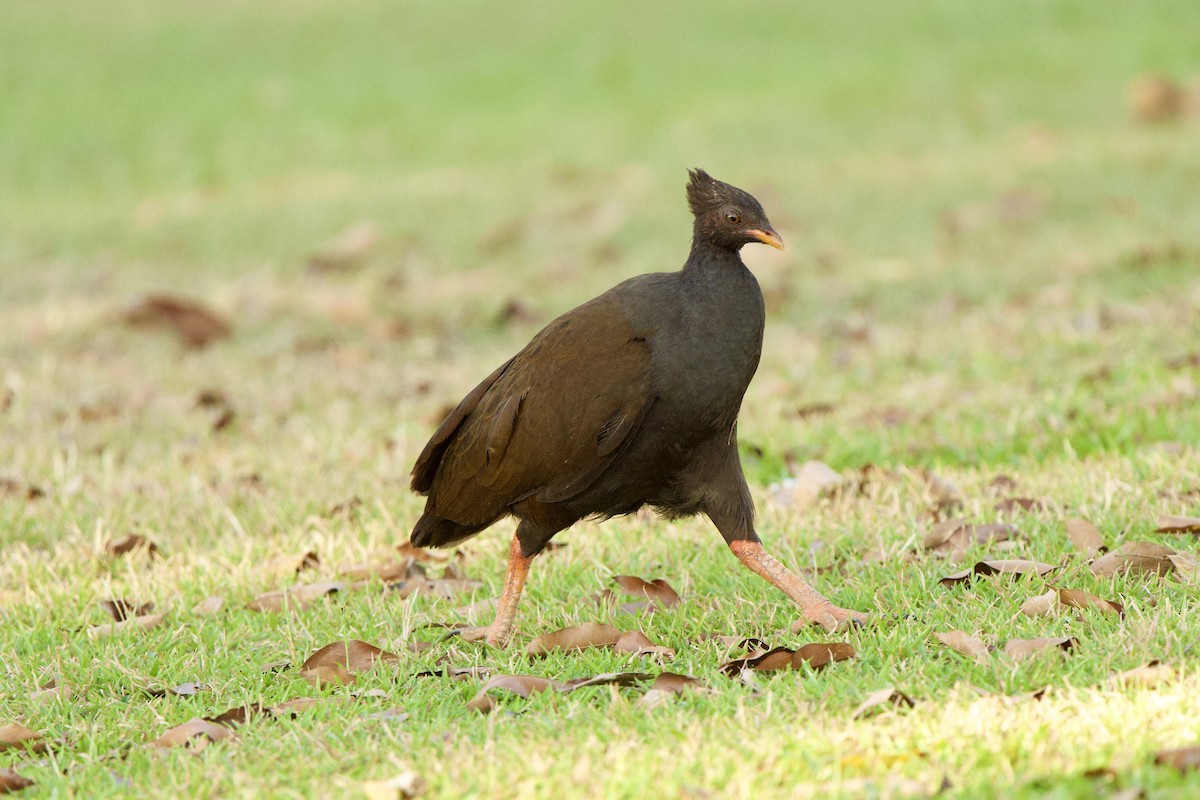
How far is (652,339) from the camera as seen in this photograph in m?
3.97

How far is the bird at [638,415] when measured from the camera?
393 centimetres

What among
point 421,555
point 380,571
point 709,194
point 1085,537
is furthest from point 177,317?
point 1085,537

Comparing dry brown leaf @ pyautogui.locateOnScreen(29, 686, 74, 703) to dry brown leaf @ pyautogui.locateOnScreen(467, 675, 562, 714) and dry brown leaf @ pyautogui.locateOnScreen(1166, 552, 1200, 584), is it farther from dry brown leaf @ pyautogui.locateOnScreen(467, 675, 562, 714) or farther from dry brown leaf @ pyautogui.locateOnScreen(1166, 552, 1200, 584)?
dry brown leaf @ pyautogui.locateOnScreen(1166, 552, 1200, 584)

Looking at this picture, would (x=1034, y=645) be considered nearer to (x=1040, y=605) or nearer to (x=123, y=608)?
(x=1040, y=605)

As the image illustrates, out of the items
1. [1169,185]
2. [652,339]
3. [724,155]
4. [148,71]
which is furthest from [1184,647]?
[148,71]

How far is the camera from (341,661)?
156 inches

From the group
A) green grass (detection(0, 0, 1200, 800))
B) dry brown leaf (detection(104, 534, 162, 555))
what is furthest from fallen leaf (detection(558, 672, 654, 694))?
dry brown leaf (detection(104, 534, 162, 555))

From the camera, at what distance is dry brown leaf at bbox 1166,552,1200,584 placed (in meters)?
3.96

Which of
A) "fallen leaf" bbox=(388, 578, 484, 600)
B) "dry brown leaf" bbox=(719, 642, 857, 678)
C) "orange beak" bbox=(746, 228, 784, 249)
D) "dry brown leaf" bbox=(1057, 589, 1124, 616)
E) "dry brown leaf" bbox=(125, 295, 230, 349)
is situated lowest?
"fallen leaf" bbox=(388, 578, 484, 600)

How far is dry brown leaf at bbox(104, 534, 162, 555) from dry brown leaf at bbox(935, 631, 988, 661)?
2864mm

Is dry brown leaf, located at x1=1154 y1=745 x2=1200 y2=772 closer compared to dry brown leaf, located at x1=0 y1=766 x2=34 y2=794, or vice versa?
dry brown leaf, located at x1=1154 y1=745 x2=1200 y2=772

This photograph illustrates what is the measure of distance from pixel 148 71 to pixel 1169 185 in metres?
14.1

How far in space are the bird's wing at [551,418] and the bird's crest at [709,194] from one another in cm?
41

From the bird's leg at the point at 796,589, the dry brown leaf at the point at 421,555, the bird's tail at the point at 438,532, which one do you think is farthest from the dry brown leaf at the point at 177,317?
the bird's leg at the point at 796,589
